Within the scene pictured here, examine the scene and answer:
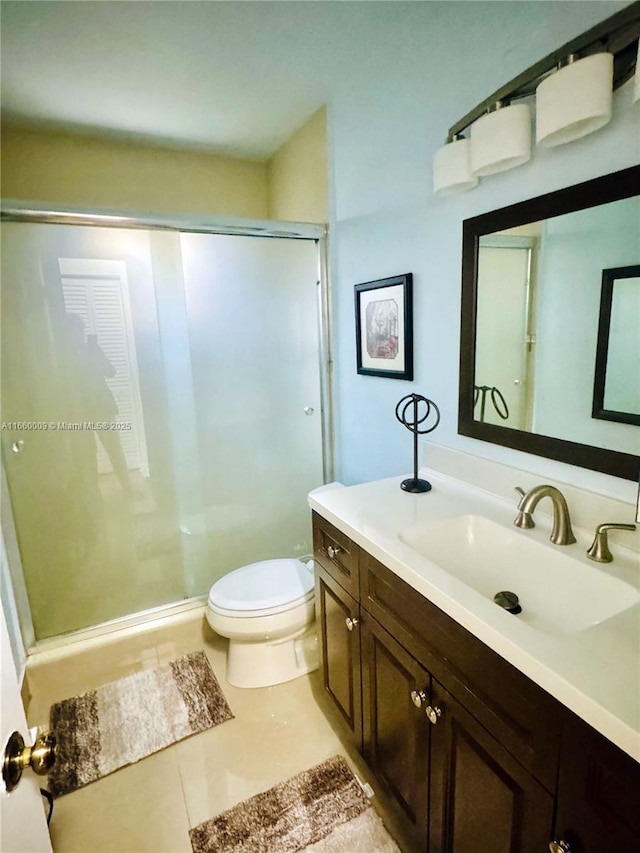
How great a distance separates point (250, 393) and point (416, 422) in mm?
1067

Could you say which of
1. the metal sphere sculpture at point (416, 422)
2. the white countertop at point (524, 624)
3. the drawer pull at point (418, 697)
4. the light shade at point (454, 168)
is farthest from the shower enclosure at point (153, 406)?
the drawer pull at point (418, 697)

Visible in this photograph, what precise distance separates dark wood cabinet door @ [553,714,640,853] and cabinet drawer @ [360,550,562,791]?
0.02 metres

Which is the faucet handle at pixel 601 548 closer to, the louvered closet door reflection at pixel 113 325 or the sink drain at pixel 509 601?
the sink drain at pixel 509 601

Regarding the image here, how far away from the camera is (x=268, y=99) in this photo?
1918 mm

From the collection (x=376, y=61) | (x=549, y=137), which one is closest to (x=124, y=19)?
(x=376, y=61)

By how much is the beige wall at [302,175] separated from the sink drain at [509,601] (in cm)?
186

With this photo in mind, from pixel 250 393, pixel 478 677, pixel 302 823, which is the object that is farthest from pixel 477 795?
pixel 250 393

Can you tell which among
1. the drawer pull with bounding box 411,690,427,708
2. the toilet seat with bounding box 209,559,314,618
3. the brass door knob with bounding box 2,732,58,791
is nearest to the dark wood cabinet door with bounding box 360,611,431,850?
the drawer pull with bounding box 411,690,427,708

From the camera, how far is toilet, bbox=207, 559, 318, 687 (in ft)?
5.54

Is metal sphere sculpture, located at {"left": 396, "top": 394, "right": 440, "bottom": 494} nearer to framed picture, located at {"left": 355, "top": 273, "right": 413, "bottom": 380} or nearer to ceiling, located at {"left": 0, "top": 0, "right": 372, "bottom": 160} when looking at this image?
framed picture, located at {"left": 355, "top": 273, "right": 413, "bottom": 380}

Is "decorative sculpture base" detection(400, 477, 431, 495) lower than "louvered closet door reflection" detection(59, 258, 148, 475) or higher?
lower

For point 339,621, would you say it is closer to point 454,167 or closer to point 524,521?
point 524,521

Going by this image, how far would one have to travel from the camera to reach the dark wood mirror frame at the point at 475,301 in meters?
0.95

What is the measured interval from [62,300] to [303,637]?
180 cm
